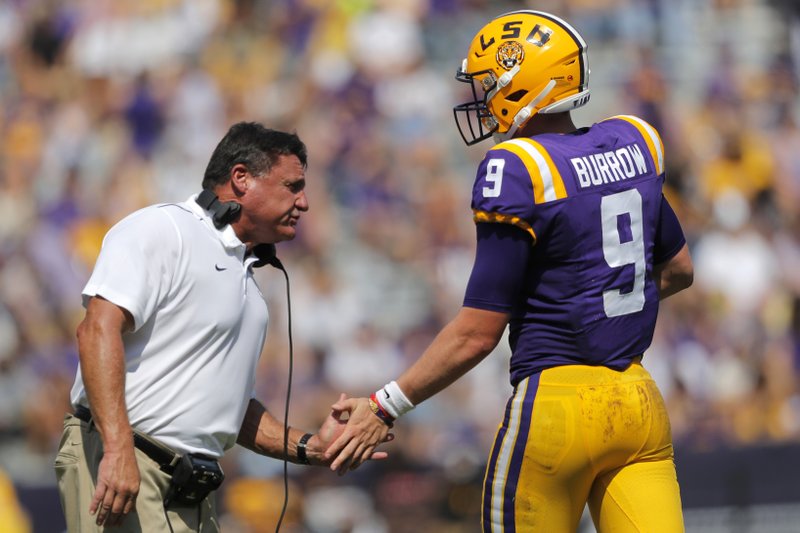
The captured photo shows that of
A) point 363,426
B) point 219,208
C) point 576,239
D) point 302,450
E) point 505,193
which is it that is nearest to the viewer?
point 505,193

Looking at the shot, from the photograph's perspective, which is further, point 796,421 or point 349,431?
point 796,421

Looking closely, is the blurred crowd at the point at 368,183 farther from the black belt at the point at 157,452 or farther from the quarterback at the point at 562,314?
the quarterback at the point at 562,314

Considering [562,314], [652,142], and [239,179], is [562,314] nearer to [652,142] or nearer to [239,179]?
[652,142]

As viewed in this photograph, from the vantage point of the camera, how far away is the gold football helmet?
14.1 feet

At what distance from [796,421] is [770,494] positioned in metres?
1.47

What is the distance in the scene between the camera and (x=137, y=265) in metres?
4.22

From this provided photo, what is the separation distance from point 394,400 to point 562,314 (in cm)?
65

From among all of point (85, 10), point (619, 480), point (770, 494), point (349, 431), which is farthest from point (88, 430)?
point (85, 10)

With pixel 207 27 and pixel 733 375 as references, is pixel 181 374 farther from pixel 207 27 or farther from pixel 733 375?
pixel 207 27

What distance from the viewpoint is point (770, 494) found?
802 centimetres

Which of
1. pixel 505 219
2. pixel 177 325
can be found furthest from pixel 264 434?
pixel 505 219

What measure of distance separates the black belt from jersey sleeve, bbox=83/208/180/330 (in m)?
0.38

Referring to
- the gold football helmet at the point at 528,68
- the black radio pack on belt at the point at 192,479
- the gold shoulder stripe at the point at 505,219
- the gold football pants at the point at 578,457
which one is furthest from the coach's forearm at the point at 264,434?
the gold football helmet at the point at 528,68

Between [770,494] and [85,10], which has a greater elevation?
[85,10]
